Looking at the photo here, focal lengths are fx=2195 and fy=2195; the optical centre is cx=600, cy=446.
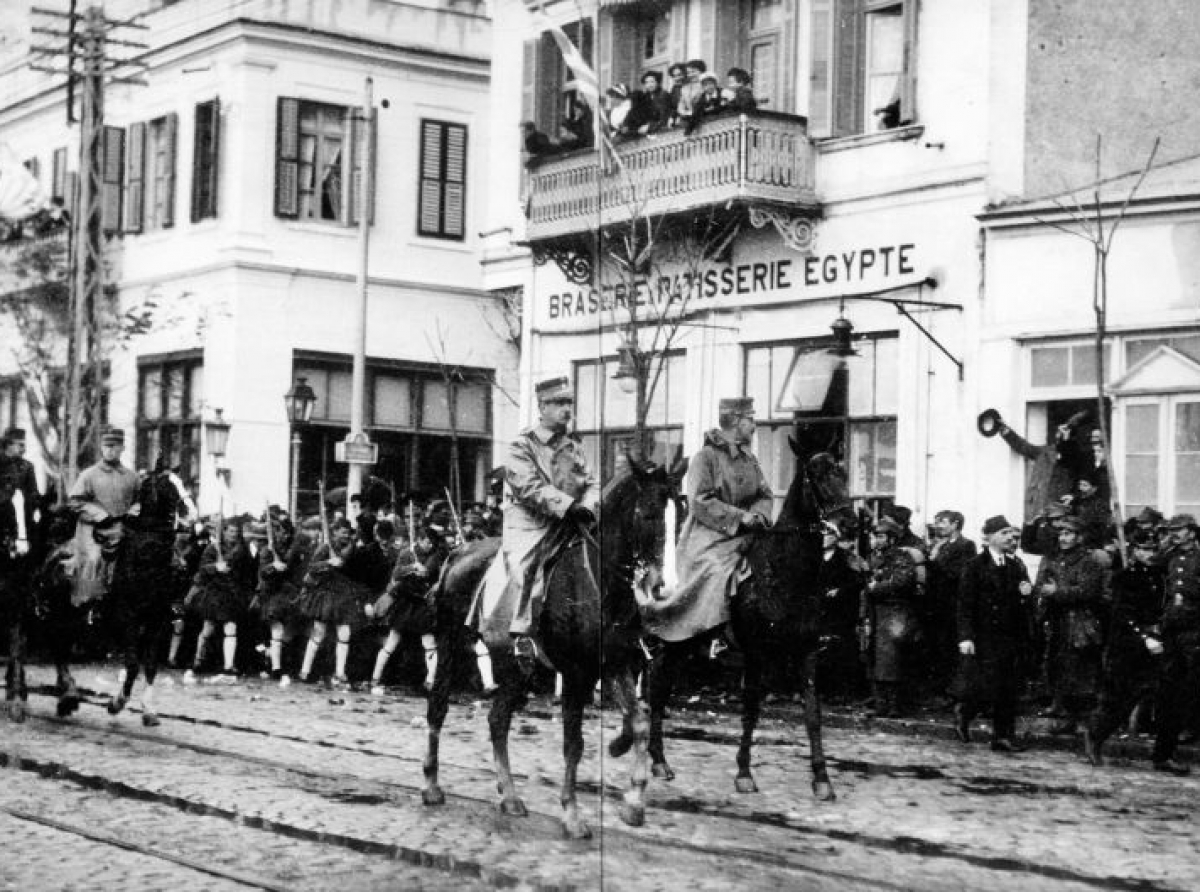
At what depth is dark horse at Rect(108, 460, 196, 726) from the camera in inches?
668

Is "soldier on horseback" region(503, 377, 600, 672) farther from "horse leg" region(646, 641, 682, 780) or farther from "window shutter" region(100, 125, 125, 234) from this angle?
"window shutter" region(100, 125, 125, 234)

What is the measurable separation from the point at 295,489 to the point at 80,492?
653 inches

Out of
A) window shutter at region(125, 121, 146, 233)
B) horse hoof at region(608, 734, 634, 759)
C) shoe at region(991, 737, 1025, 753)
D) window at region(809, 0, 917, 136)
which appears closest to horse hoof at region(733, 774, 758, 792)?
horse hoof at region(608, 734, 634, 759)

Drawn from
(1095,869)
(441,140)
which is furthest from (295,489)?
(1095,869)

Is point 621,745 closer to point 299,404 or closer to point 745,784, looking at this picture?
point 745,784

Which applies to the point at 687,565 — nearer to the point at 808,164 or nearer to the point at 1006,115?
the point at 808,164

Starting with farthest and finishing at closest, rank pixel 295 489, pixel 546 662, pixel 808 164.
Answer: pixel 295 489, pixel 808 164, pixel 546 662

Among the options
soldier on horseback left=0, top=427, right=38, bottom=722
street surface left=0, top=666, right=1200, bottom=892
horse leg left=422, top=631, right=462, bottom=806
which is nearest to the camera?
street surface left=0, top=666, right=1200, bottom=892

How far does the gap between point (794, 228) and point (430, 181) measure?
18.0m

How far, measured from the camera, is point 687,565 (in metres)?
14.1

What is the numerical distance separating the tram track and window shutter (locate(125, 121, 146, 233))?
2192cm

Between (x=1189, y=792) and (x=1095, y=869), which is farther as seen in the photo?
(x=1189, y=792)

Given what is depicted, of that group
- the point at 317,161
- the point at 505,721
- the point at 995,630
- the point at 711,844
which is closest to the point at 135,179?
A: the point at 317,161

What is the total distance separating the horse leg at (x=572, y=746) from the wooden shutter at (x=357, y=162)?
950 inches
